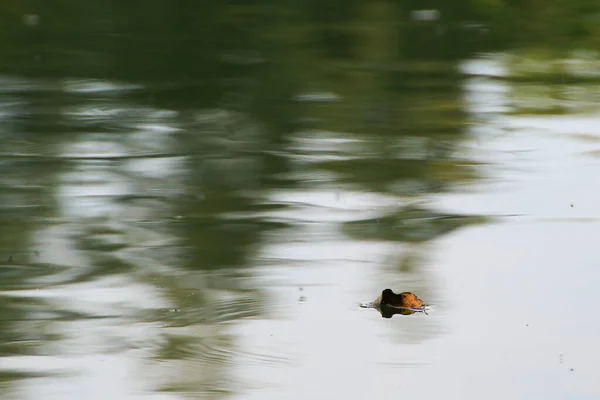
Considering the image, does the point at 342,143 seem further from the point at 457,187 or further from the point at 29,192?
the point at 29,192

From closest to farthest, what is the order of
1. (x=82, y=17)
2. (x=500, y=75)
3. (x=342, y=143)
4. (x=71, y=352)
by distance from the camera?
(x=71, y=352)
(x=342, y=143)
(x=500, y=75)
(x=82, y=17)

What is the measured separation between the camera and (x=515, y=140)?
645 cm

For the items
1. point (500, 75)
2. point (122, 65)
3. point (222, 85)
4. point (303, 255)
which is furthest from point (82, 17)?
point (303, 255)

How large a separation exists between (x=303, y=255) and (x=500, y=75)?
3.61 m

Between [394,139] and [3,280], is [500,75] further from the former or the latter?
[3,280]

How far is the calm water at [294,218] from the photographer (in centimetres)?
372

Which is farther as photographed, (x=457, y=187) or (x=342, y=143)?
(x=342, y=143)

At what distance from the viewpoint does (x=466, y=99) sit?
7273mm

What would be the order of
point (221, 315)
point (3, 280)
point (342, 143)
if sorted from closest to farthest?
point (221, 315), point (3, 280), point (342, 143)

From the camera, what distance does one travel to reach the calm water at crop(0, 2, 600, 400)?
→ 3.72 m

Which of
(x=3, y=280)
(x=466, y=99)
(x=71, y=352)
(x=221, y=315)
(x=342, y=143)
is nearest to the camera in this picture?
(x=71, y=352)

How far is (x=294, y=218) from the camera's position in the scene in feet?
16.8

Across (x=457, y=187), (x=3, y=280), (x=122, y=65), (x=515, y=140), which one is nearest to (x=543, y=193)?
(x=457, y=187)

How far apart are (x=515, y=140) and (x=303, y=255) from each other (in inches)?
82.2
